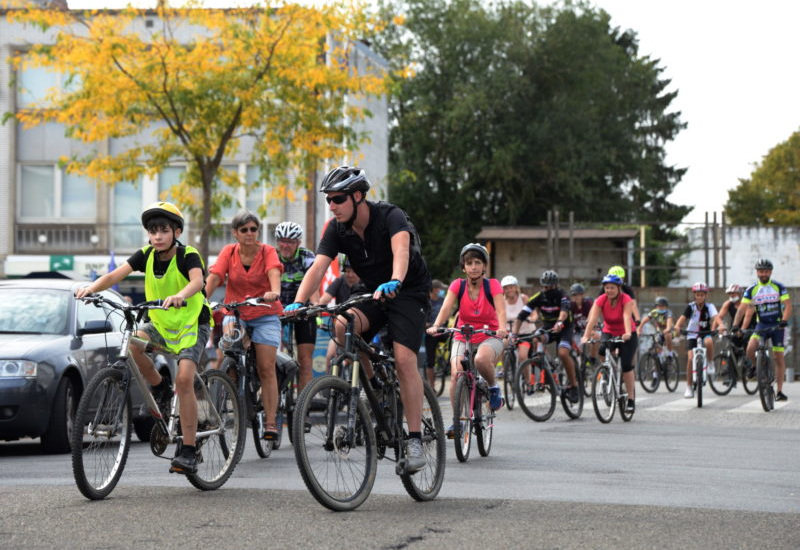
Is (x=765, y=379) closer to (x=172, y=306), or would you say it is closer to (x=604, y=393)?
(x=604, y=393)

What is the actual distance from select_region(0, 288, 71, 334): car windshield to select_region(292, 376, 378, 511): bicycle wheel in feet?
18.9

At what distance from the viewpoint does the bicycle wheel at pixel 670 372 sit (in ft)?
87.6

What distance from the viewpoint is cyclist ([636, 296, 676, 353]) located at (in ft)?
91.2

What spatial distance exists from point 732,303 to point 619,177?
120ft

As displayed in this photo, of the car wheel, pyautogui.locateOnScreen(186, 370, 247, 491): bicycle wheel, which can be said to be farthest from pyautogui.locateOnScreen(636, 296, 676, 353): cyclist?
pyautogui.locateOnScreen(186, 370, 247, 491): bicycle wheel

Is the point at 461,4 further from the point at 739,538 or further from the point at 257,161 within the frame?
the point at 739,538

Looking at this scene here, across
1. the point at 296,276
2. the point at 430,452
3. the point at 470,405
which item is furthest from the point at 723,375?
the point at 430,452

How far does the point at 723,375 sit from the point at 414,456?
17948 millimetres

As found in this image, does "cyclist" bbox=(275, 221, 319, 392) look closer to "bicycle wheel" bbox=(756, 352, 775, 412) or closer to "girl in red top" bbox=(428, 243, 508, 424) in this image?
"girl in red top" bbox=(428, 243, 508, 424)

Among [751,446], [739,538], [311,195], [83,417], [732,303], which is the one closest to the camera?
[739,538]

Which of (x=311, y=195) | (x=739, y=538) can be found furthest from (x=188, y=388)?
(x=311, y=195)

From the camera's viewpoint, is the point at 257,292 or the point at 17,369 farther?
the point at 17,369

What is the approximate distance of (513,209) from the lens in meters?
58.8

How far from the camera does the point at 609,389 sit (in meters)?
17.2
